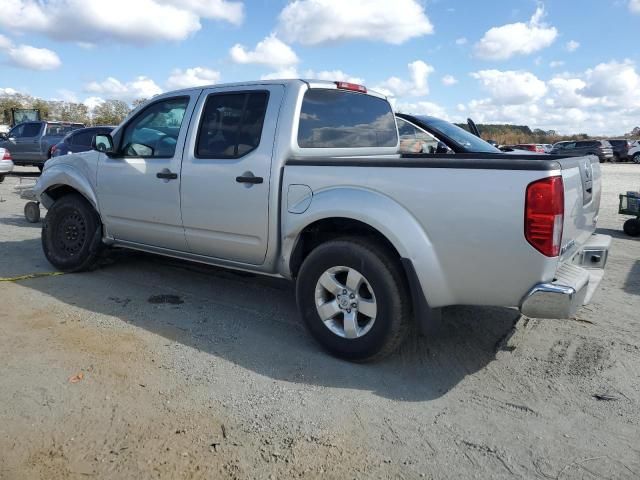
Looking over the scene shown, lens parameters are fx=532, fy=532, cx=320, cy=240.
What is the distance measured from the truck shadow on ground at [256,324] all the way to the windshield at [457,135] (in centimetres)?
339

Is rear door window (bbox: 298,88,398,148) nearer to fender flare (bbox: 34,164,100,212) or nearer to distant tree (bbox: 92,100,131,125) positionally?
fender flare (bbox: 34,164,100,212)

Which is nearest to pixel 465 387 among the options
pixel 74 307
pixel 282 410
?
pixel 282 410

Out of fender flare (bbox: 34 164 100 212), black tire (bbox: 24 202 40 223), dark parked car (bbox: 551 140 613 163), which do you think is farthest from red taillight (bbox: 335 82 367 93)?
dark parked car (bbox: 551 140 613 163)

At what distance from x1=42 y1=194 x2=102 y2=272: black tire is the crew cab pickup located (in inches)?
569

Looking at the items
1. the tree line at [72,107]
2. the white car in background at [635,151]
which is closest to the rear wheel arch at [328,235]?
the white car in background at [635,151]

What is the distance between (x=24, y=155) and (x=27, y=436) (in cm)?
1876

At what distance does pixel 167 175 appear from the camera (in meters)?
4.64

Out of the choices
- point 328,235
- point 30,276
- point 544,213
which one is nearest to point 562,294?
point 544,213

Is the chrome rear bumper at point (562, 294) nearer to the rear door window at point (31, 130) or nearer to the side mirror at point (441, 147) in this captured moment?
the side mirror at point (441, 147)

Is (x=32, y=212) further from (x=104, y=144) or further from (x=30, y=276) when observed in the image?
(x=104, y=144)

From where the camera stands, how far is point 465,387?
3.41 meters

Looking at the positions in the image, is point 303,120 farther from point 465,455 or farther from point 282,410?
point 465,455

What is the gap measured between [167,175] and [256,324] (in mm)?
1516

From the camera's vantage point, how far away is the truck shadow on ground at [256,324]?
355 centimetres
